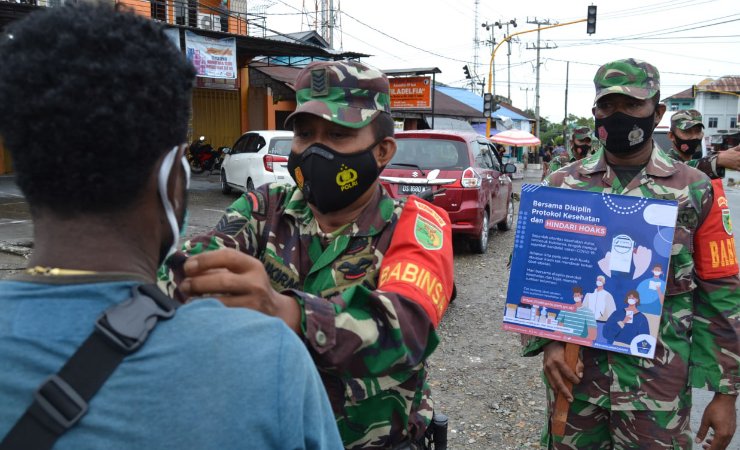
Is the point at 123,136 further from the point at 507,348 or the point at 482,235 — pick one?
the point at 482,235

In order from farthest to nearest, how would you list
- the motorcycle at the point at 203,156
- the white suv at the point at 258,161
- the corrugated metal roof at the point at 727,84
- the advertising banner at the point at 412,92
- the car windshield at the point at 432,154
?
1. the corrugated metal roof at the point at 727,84
2. the advertising banner at the point at 412,92
3. the motorcycle at the point at 203,156
4. the white suv at the point at 258,161
5. the car windshield at the point at 432,154

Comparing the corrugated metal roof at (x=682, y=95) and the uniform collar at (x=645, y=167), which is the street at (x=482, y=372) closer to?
the uniform collar at (x=645, y=167)

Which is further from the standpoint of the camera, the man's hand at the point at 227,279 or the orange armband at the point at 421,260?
the orange armband at the point at 421,260

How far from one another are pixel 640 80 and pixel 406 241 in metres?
1.47

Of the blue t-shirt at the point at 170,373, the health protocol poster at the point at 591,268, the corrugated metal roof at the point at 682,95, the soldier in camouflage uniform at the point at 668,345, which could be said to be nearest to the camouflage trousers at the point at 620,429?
the soldier in camouflage uniform at the point at 668,345

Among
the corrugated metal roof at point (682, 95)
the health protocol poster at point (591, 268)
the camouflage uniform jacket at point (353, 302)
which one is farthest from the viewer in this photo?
the corrugated metal roof at point (682, 95)

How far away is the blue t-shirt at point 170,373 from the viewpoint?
0.83 m

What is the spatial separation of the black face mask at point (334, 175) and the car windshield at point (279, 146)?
35.8 ft

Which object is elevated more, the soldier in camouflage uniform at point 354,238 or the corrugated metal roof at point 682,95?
the corrugated metal roof at point 682,95

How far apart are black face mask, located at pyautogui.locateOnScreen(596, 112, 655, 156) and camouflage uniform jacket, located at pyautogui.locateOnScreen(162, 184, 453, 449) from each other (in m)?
1.07

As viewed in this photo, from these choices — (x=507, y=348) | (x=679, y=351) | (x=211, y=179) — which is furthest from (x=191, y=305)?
(x=211, y=179)

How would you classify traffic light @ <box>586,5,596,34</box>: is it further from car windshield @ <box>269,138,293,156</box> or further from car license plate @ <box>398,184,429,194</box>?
car license plate @ <box>398,184,429,194</box>

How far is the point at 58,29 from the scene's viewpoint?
89 cm

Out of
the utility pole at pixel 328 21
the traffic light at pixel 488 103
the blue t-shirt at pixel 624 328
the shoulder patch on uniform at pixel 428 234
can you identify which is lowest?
the blue t-shirt at pixel 624 328
